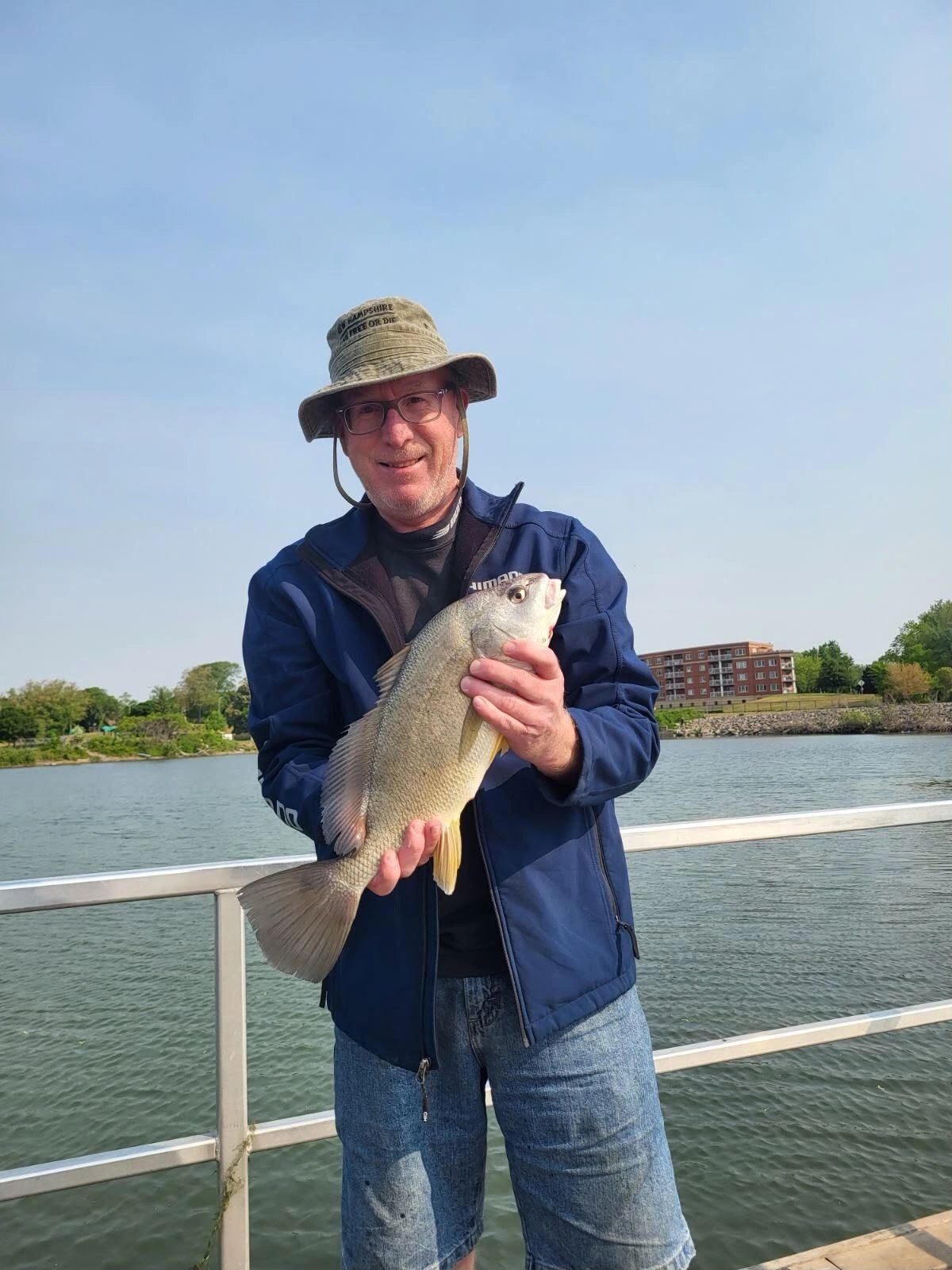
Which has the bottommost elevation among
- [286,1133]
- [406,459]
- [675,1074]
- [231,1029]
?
[675,1074]

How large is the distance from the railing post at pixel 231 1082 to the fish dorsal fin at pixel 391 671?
37.6 inches

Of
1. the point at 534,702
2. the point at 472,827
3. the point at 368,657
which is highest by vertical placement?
the point at 368,657

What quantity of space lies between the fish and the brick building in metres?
121

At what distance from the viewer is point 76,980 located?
13664mm

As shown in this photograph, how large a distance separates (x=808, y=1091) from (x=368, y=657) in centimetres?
889

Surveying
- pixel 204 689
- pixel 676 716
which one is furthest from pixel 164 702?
pixel 676 716

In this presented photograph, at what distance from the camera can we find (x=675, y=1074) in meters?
→ 9.66

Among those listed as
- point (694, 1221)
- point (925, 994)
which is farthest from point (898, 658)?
point (694, 1221)

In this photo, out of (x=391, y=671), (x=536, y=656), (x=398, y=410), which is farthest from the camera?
(x=398, y=410)

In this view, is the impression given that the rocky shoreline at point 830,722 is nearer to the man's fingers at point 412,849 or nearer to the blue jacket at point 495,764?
the blue jacket at point 495,764

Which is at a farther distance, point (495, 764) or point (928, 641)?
point (928, 641)

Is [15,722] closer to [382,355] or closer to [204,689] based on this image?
[204,689]

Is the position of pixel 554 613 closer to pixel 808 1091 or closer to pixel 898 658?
pixel 808 1091

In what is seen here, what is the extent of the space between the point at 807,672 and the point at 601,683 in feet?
442
